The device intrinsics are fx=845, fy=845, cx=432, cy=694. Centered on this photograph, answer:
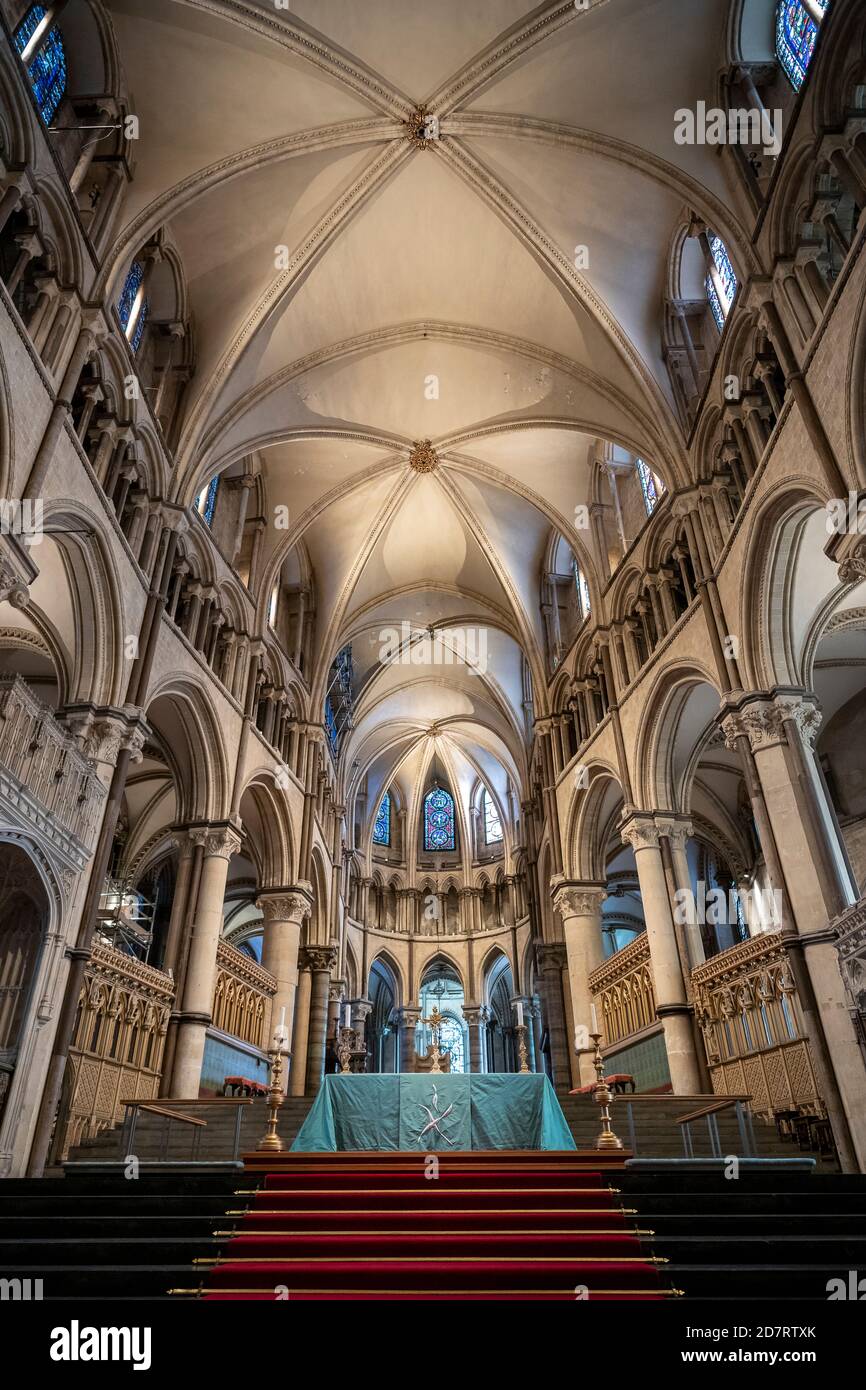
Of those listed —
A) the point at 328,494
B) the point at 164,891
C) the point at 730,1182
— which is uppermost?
the point at 328,494

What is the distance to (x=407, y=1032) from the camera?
3203 centimetres

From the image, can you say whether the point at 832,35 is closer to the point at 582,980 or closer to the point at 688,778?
the point at 688,778

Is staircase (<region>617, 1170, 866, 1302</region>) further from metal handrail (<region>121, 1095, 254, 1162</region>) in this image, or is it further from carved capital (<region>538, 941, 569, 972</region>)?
carved capital (<region>538, 941, 569, 972</region>)

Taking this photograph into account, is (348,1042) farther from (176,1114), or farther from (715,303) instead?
(715,303)

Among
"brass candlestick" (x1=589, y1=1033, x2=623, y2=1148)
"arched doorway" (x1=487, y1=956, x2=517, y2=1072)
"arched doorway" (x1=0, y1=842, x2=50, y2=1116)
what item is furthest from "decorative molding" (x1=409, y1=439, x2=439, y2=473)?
"arched doorway" (x1=487, y1=956, x2=517, y2=1072)

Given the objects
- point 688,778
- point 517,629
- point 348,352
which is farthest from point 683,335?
point 517,629

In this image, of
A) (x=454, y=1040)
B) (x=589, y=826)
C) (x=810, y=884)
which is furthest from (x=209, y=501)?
(x=454, y=1040)

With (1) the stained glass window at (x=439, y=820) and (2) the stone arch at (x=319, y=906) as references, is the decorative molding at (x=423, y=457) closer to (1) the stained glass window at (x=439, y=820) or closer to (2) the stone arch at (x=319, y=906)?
(2) the stone arch at (x=319, y=906)

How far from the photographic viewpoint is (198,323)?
53.5ft

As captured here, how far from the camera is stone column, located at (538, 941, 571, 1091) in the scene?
21453mm

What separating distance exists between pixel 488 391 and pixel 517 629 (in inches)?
282

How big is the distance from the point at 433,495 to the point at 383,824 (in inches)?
680

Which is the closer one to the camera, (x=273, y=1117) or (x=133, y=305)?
(x=273, y=1117)

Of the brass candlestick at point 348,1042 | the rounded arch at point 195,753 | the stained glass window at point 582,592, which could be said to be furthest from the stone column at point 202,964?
the stained glass window at point 582,592
